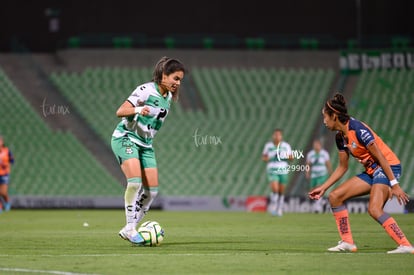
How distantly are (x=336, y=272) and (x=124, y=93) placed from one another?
25466mm

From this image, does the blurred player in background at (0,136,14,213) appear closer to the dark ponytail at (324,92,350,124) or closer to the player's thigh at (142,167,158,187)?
the player's thigh at (142,167,158,187)

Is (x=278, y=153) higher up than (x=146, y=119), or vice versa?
(x=146, y=119)

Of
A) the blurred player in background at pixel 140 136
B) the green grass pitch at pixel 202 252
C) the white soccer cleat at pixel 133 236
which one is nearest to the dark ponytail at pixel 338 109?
the green grass pitch at pixel 202 252

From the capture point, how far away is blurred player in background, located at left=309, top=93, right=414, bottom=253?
38.4ft

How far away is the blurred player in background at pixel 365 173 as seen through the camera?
11.7m

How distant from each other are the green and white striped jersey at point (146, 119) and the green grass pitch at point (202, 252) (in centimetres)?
160

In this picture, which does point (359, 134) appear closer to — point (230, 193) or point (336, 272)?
point (336, 272)

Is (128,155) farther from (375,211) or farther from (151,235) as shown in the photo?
Answer: (375,211)

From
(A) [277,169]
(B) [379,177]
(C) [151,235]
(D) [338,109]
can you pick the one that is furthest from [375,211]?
(A) [277,169]

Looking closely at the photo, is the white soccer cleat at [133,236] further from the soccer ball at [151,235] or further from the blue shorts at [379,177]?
the blue shorts at [379,177]

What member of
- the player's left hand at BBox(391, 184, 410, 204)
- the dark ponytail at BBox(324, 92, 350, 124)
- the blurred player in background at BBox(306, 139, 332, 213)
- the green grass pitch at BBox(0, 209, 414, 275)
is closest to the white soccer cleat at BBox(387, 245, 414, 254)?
the green grass pitch at BBox(0, 209, 414, 275)

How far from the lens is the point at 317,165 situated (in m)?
28.0

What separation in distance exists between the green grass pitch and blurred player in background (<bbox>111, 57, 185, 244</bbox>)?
56 cm

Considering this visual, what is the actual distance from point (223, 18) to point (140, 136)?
23.5 metres
